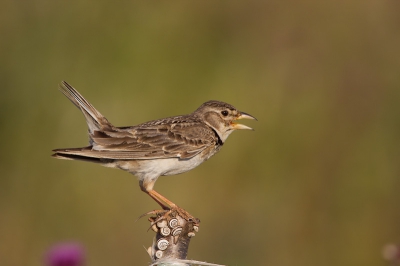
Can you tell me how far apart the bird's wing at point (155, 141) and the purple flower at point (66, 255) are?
2.10m

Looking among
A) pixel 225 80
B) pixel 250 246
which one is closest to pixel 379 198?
pixel 250 246

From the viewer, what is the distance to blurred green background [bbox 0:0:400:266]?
9219 mm

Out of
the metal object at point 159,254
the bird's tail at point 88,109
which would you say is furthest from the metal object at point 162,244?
the bird's tail at point 88,109

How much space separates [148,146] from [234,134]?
3280 millimetres

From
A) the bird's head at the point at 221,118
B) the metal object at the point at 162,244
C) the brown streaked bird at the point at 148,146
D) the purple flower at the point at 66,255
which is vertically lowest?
the purple flower at the point at 66,255

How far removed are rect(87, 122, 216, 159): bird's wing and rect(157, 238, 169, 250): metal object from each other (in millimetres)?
1696

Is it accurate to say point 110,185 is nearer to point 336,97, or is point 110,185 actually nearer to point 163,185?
point 163,185

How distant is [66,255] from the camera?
427cm

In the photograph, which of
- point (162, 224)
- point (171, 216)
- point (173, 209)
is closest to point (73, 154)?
point (173, 209)

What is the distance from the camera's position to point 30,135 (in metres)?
9.27

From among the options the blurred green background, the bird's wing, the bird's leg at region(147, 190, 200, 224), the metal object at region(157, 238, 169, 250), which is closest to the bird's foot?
the bird's leg at region(147, 190, 200, 224)

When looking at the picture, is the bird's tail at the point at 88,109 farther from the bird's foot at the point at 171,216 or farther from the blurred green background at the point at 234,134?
the blurred green background at the point at 234,134

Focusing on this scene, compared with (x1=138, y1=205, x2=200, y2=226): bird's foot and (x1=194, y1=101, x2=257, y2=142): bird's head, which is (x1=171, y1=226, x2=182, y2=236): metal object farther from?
(x1=194, y1=101, x2=257, y2=142): bird's head

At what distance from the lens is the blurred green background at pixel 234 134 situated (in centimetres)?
922
